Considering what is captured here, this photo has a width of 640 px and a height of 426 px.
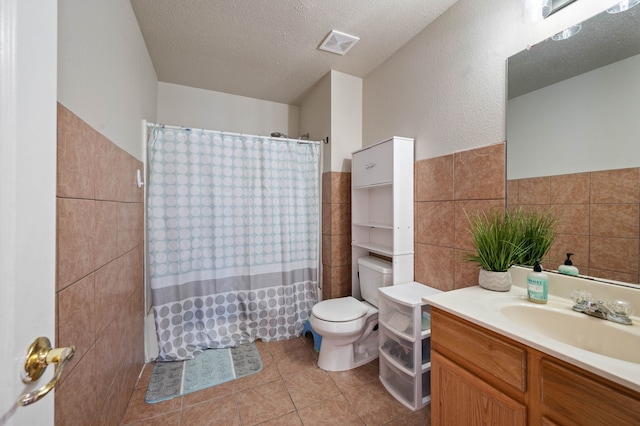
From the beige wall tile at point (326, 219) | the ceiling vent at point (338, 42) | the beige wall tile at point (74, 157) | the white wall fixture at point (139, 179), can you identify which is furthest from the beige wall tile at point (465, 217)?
the white wall fixture at point (139, 179)

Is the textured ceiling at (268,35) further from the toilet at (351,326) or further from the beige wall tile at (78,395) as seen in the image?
the beige wall tile at (78,395)

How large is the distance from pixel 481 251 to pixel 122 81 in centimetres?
210

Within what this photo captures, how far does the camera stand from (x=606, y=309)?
901 millimetres

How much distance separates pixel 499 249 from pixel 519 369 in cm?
58

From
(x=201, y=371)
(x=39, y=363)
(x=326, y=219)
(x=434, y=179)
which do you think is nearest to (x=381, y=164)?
(x=434, y=179)

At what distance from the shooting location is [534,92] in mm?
1206

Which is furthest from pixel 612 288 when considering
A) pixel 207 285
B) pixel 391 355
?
pixel 207 285

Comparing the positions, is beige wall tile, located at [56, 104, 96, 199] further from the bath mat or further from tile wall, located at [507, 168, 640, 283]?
tile wall, located at [507, 168, 640, 283]

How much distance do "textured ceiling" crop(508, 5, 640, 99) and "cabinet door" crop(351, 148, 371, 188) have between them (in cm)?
99

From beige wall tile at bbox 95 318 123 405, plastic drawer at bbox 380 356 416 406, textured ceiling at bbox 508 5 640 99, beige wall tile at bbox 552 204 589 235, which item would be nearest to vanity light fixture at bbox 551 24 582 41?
textured ceiling at bbox 508 5 640 99

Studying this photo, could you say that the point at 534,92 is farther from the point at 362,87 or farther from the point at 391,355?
the point at 391,355

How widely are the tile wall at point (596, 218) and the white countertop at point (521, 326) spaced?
120mm

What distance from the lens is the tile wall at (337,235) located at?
7.60 ft

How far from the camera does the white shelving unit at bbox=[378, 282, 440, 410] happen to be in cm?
145
